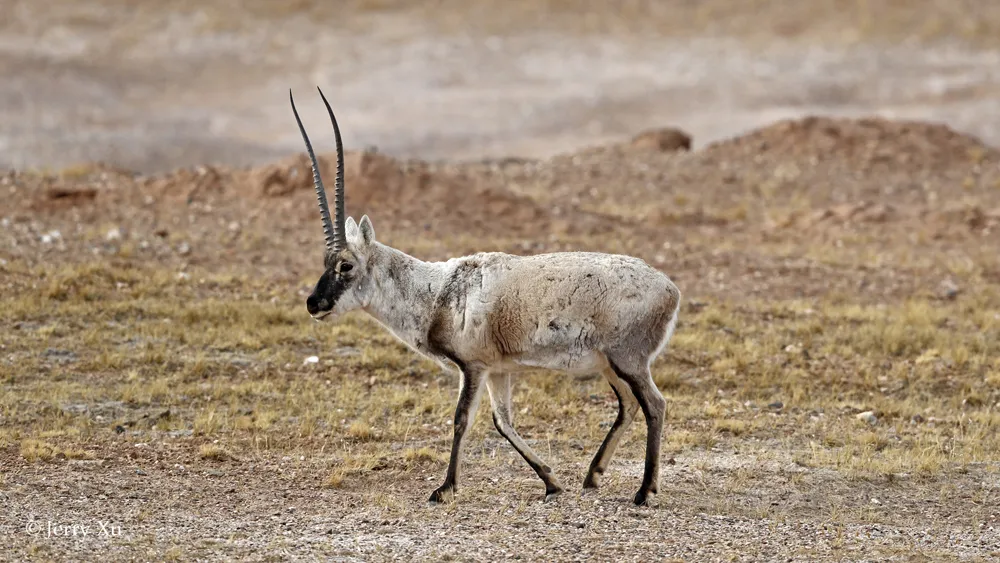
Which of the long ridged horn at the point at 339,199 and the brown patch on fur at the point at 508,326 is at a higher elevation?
the long ridged horn at the point at 339,199

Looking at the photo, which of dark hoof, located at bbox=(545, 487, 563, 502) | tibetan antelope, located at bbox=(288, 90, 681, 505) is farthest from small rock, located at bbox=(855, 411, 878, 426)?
dark hoof, located at bbox=(545, 487, 563, 502)

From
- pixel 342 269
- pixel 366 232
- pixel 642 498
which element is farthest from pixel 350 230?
pixel 642 498

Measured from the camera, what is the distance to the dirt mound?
40.4 m

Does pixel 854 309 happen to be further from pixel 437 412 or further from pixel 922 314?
pixel 437 412

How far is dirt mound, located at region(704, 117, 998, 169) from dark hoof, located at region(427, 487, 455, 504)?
3143cm

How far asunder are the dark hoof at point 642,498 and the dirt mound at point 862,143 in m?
30.8

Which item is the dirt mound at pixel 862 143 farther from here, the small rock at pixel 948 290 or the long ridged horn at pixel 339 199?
the long ridged horn at pixel 339 199

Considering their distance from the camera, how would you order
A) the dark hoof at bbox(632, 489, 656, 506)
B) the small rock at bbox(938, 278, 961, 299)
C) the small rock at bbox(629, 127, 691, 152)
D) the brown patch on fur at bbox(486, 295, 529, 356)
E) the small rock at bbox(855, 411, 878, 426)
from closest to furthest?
the brown patch on fur at bbox(486, 295, 529, 356), the dark hoof at bbox(632, 489, 656, 506), the small rock at bbox(855, 411, 878, 426), the small rock at bbox(938, 278, 961, 299), the small rock at bbox(629, 127, 691, 152)

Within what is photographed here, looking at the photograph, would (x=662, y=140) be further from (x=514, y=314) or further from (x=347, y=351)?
(x=514, y=314)

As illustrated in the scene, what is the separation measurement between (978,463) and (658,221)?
1755cm

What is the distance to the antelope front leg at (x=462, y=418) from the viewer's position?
1059 centimetres

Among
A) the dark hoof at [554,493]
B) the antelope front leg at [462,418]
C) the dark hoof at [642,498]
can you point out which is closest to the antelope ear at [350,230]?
the antelope front leg at [462,418]

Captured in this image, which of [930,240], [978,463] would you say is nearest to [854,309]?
[978,463]

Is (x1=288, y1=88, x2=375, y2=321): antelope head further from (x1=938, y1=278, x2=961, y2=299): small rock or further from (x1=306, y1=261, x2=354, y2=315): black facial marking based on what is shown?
(x1=938, y1=278, x2=961, y2=299): small rock
